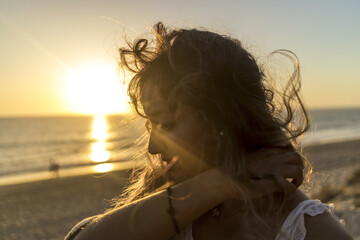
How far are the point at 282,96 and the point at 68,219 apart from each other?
10.7m

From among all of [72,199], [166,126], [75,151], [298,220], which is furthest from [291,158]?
[75,151]

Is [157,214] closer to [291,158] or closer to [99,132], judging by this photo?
[291,158]

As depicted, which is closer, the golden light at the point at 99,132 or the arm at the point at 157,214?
the arm at the point at 157,214

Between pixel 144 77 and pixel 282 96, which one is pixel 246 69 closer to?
pixel 282 96

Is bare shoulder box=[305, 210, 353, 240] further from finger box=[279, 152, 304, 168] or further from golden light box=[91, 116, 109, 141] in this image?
golden light box=[91, 116, 109, 141]

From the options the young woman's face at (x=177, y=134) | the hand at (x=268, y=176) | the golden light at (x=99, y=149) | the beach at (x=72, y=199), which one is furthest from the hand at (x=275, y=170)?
the golden light at (x=99, y=149)

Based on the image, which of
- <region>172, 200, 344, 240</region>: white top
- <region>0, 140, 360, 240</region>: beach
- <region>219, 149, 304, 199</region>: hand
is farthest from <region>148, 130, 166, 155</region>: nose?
<region>0, 140, 360, 240</region>: beach

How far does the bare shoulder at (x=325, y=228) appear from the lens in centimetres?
141

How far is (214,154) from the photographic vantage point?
1714 mm

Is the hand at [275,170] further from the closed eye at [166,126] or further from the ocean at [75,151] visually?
the ocean at [75,151]

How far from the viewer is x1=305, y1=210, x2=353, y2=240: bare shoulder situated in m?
1.41

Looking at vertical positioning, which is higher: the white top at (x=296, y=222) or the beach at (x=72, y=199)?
the white top at (x=296, y=222)

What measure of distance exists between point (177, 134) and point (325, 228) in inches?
32.3

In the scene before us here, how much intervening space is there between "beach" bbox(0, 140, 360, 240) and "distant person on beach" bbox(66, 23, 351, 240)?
13.4 ft
